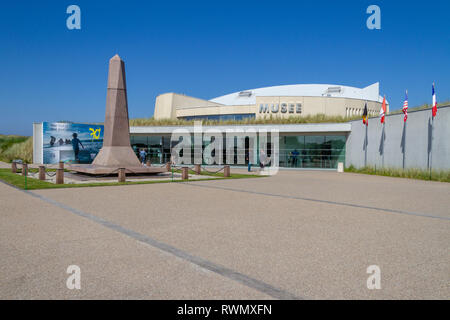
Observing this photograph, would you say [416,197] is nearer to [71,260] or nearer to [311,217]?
[311,217]

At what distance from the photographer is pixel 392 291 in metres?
3.83

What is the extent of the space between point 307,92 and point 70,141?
152 ft

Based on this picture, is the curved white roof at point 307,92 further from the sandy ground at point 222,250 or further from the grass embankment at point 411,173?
the sandy ground at point 222,250

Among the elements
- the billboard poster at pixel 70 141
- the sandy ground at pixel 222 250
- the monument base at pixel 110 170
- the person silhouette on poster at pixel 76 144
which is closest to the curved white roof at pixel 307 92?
the billboard poster at pixel 70 141

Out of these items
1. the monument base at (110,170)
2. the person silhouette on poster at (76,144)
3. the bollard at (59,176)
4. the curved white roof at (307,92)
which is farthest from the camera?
the curved white roof at (307,92)

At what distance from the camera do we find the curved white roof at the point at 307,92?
60.0 metres

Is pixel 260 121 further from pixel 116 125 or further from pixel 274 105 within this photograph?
pixel 116 125

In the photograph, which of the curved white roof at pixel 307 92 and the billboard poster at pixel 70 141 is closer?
the billboard poster at pixel 70 141

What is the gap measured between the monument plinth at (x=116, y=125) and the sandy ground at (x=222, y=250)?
30.3 ft

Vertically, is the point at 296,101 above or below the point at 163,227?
above

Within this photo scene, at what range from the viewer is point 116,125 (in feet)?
64.4

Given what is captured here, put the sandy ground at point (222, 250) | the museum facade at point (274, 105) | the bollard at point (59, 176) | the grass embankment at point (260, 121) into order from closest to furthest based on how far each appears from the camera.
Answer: the sandy ground at point (222, 250), the bollard at point (59, 176), the grass embankment at point (260, 121), the museum facade at point (274, 105)
